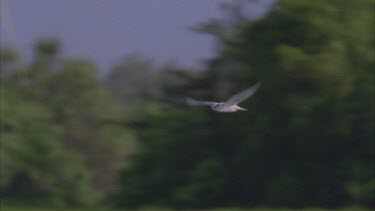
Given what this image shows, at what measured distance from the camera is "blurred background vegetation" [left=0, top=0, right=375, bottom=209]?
41.0 ft

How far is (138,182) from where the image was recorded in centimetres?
1416

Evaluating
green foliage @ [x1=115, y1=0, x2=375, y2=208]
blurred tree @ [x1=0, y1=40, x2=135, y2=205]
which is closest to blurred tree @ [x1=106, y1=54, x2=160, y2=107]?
blurred tree @ [x1=0, y1=40, x2=135, y2=205]

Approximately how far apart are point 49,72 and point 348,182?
798 cm

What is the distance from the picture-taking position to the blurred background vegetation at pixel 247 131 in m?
12.5

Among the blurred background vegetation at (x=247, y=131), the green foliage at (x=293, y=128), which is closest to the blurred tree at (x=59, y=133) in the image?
the blurred background vegetation at (x=247, y=131)

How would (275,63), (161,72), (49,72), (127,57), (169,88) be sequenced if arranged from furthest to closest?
1. (127,57)
2. (49,72)
3. (161,72)
4. (169,88)
5. (275,63)

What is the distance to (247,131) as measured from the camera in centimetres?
1334

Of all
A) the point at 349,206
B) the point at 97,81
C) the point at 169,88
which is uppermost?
the point at 97,81

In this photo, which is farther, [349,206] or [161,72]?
[161,72]

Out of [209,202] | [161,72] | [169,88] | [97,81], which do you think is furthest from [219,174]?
[97,81]

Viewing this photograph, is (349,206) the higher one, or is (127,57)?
(127,57)

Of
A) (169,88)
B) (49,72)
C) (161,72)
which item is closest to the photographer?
(169,88)

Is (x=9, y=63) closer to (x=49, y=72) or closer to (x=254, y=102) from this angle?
(x=49, y=72)

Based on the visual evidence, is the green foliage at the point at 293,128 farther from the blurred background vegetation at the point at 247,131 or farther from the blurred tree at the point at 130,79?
the blurred tree at the point at 130,79
